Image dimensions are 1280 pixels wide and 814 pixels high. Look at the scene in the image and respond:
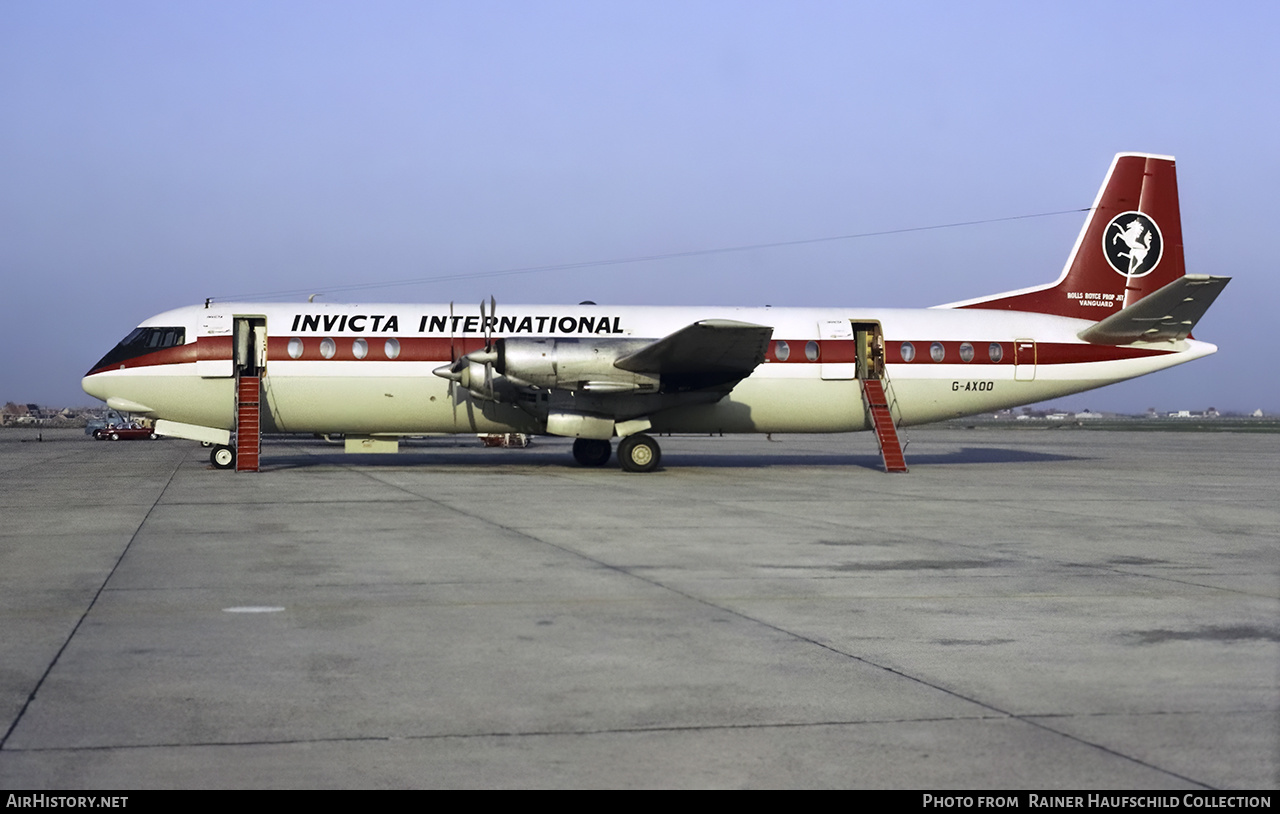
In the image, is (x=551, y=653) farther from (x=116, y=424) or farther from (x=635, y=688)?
(x=116, y=424)

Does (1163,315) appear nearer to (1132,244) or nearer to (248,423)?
(1132,244)

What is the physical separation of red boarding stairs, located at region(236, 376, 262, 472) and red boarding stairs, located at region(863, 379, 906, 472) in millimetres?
13415

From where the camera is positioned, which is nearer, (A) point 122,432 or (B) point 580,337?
(B) point 580,337

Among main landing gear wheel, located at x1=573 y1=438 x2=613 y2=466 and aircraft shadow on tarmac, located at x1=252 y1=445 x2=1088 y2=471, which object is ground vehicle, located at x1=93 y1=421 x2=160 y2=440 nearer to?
aircraft shadow on tarmac, located at x1=252 y1=445 x2=1088 y2=471

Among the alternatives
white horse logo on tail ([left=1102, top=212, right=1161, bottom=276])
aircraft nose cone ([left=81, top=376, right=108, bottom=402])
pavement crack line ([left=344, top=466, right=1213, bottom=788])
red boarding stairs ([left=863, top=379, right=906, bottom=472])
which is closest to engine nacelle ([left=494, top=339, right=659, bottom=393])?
red boarding stairs ([left=863, top=379, right=906, bottom=472])

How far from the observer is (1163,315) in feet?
85.9

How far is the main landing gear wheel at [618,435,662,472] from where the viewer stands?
81.3 feet

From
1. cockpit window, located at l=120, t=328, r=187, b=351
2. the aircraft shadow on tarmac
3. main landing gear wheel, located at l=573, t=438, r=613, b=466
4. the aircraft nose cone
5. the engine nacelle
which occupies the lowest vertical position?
the aircraft shadow on tarmac

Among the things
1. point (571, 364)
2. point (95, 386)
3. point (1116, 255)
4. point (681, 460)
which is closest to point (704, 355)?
point (571, 364)

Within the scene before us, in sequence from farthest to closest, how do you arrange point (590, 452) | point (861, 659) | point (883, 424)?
point (590, 452) → point (883, 424) → point (861, 659)

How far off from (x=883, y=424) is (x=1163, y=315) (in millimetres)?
6949
